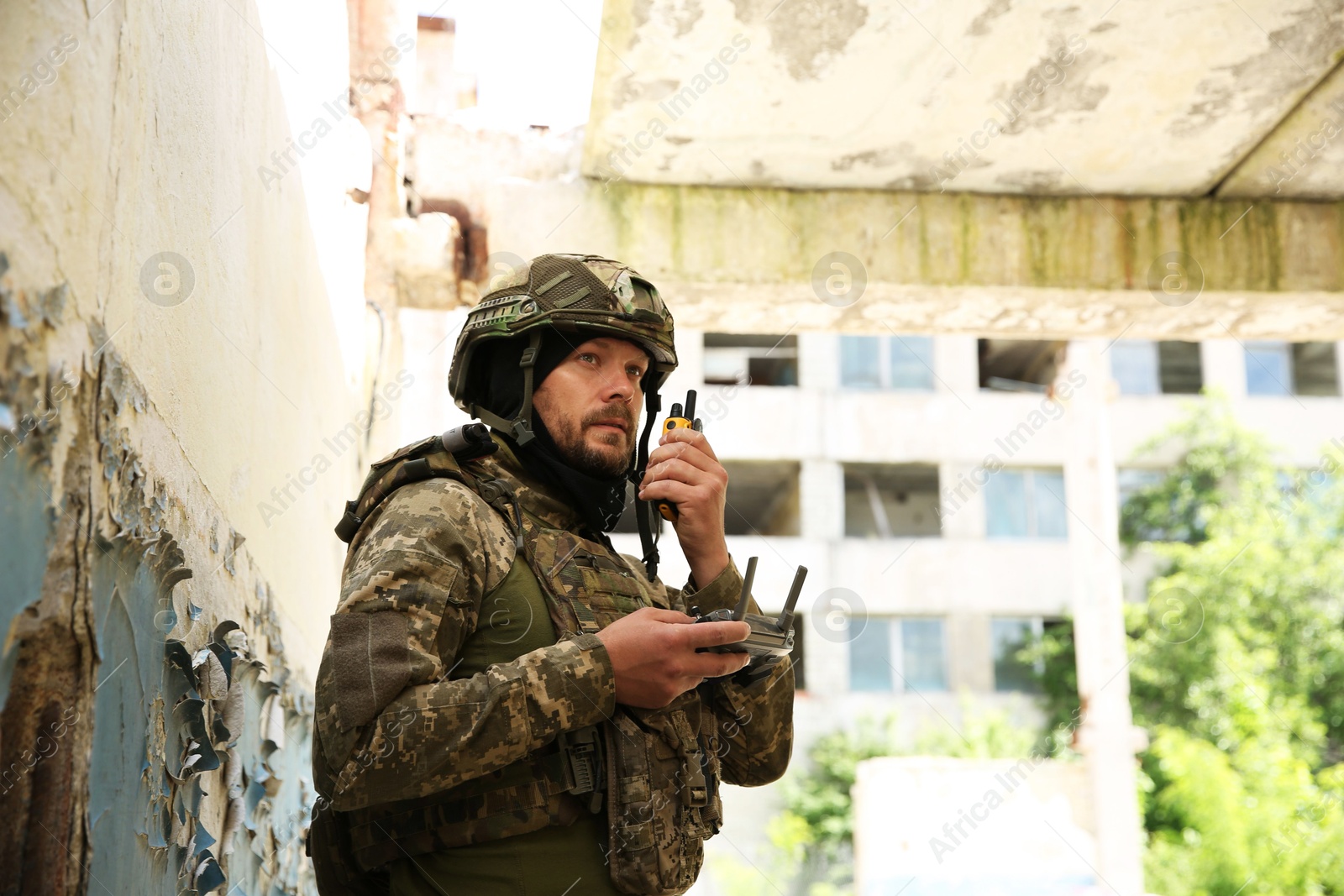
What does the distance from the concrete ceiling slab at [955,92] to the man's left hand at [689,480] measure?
8.15 ft

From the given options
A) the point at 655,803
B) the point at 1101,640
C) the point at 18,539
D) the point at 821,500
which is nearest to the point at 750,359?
the point at 821,500

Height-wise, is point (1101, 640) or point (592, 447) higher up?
point (592, 447)

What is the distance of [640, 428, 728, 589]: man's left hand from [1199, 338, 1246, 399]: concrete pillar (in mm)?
20349

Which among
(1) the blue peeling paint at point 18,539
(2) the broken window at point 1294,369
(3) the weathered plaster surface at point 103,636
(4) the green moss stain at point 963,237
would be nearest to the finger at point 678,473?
(3) the weathered plaster surface at point 103,636

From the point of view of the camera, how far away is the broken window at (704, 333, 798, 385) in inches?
770

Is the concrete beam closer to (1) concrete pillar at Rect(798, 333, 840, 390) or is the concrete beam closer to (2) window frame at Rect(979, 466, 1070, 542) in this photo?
(1) concrete pillar at Rect(798, 333, 840, 390)

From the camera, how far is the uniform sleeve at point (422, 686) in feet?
5.54

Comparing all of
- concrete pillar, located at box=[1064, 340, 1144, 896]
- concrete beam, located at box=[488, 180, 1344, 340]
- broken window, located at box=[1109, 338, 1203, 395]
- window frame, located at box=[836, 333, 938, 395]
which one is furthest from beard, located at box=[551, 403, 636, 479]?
broken window, located at box=[1109, 338, 1203, 395]

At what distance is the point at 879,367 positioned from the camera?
19.9 m

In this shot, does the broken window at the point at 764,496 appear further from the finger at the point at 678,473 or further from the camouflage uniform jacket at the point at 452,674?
the camouflage uniform jacket at the point at 452,674

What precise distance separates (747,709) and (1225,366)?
67.4 feet

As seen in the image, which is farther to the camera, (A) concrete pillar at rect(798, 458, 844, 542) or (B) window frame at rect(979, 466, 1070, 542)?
(B) window frame at rect(979, 466, 1070, 542)

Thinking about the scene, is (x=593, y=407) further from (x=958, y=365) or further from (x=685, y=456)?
(x=958, y=365)

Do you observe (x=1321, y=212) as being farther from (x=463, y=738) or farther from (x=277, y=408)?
(x=463, y=738)
